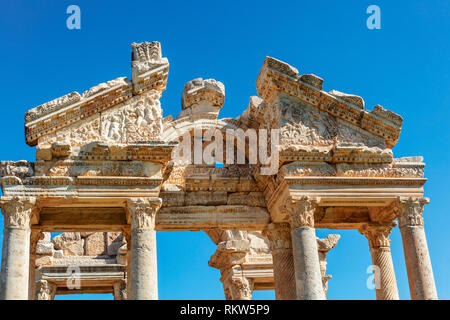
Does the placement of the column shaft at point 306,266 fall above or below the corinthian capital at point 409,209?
below

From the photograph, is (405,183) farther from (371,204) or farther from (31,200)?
(31,200)

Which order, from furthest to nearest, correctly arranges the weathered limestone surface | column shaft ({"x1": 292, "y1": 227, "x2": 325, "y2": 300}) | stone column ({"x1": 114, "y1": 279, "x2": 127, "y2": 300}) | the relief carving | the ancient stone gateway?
stone column ({"x1": 114, "y1": 279, "x2": 127, "y2": 300}) < the weathered limestone surface < the relief carving < the ancient stone gateway < column shaft ({"x1": 292, "y1": 227, "x2": 325, "y2": 300})

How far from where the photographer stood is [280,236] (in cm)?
1797

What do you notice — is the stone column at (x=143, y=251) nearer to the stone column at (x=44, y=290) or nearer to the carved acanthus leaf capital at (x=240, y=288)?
the carved acanthus leaf capital at (x=240, y=288)

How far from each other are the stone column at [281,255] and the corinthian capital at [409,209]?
3.28 meters

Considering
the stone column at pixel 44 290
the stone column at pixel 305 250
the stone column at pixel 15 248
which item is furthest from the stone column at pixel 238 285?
the stone column at pixel 15 248

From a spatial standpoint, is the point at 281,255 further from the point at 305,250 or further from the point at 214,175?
the point at 214,175

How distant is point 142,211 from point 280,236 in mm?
4553

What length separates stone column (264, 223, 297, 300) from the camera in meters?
17.6

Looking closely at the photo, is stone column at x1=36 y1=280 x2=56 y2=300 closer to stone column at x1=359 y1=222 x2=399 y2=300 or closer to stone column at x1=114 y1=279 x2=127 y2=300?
stone column at x1=114 y1=279 x2=127 y2=300

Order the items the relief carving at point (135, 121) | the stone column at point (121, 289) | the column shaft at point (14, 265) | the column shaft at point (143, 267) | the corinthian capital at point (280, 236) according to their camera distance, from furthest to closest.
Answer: the stone column at point (121, 289) → the corinthian capital at point (280, 236) → the relief carving at point (135, 121) → the column shaft at point (143, 267) → the column shaft at point (14, 265)

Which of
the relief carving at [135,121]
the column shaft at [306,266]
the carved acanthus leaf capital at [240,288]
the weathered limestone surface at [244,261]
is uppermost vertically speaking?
the relief carving at [135,121]

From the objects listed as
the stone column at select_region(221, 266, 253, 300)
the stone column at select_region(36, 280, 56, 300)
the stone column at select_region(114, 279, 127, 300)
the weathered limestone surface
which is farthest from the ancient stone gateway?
the stone column at select_region(114, 279, 127, 300)

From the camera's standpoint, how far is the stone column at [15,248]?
46.3ft
